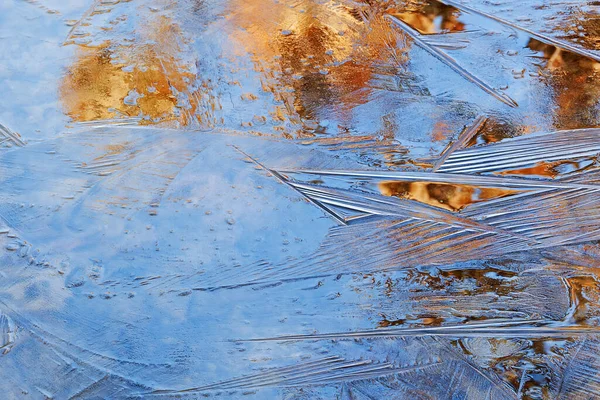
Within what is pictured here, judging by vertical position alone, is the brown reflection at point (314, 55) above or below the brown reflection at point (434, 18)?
below

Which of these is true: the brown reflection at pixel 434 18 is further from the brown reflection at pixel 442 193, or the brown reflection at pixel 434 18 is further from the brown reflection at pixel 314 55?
the brown reflection at pixel 442 193

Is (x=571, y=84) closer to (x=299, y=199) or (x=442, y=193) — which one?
(x=442, y=193)

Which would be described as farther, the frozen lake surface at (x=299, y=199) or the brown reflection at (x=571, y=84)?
the brown reflection at (x=571, y=84)

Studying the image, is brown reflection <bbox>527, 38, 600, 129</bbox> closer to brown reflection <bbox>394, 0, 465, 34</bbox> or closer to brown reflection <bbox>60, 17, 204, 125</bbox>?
brown reflection <bbox>394, 0, 465, 34</bbox>

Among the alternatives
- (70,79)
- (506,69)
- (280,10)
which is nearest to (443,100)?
(506,69)

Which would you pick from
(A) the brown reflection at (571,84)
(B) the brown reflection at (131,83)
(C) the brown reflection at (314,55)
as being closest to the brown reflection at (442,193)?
(C) the brown reflection at (314,55)

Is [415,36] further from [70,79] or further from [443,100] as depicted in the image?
[70,79]
